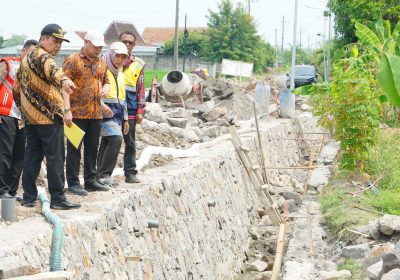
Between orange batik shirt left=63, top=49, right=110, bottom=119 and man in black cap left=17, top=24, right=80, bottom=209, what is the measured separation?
86 cm

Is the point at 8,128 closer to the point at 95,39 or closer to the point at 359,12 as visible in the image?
the point at 95,39

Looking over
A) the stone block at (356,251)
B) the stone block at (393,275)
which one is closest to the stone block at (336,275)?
the stone block at (356,251)

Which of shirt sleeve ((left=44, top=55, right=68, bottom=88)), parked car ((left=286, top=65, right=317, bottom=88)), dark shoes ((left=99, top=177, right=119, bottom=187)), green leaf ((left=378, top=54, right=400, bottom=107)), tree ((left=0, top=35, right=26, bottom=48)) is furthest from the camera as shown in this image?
tree ((left=0, top=35, right=26, bottom=48))

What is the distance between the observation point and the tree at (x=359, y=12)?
2982 centimetres

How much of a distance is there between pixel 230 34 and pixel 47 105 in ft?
172

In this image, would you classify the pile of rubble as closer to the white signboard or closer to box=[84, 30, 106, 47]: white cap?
box=[84, 30, 106, 47]: white cap

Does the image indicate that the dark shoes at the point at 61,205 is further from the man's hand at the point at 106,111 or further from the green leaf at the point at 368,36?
the green leaf at the point at 368,36

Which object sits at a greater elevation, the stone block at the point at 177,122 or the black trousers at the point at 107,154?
the black trousers at the point at 107,154

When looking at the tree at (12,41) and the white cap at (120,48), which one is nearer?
the white cap at (120,48)

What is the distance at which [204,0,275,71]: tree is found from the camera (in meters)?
57.8

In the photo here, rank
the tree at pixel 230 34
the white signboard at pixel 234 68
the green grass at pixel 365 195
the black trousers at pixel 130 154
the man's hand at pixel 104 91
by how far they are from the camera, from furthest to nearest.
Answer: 1. the tree at pixel 230 34
2. the white signboard at pixel 234 68
3. the green grass at pixel 365 195
4. the black trousers at pixel 130 154
5. the man's hand at pixel 104 91

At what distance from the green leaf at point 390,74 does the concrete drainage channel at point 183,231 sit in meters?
2.68

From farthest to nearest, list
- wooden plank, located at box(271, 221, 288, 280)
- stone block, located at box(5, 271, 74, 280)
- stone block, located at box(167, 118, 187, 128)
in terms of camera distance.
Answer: stone block, located at box(167, 118, 187, 128) → wooden plank, located at box(271, 221, 288, 280) → stone block, located at box(5, 271, 74, 280)

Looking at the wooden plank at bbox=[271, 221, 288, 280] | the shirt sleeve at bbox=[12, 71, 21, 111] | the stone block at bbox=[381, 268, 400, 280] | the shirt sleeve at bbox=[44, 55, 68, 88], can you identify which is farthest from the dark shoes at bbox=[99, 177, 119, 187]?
the stone block at bbox=[381, 268, 400, 280]
